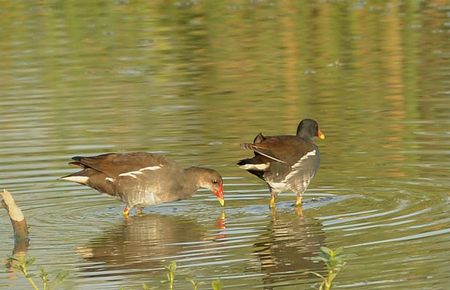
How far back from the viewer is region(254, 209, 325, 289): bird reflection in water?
9.95m

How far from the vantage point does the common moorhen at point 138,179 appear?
13.0 m

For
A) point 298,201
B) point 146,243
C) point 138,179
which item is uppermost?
point 138,179

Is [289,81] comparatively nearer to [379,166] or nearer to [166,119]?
[166,119]

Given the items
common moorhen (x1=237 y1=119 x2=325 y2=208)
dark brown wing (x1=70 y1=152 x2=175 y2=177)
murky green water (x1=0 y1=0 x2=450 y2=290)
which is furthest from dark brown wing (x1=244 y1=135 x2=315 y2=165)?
dark brown wing (x1=70 y1=152 x2=175 y2=177)

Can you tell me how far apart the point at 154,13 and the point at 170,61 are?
6.40 m

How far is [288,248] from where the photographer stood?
11.1 metres

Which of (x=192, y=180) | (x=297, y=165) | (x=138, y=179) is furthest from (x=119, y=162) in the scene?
(x=297, y=165)

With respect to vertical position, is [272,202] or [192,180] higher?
[192,180]

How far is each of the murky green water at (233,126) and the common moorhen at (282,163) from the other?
23 cm

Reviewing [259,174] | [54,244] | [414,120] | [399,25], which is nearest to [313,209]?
[259,174]

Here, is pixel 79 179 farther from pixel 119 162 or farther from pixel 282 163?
pixel 282 163

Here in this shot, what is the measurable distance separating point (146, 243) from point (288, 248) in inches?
52.9

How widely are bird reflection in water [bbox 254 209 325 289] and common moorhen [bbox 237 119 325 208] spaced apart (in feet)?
1.22

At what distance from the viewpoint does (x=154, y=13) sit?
2816cm
